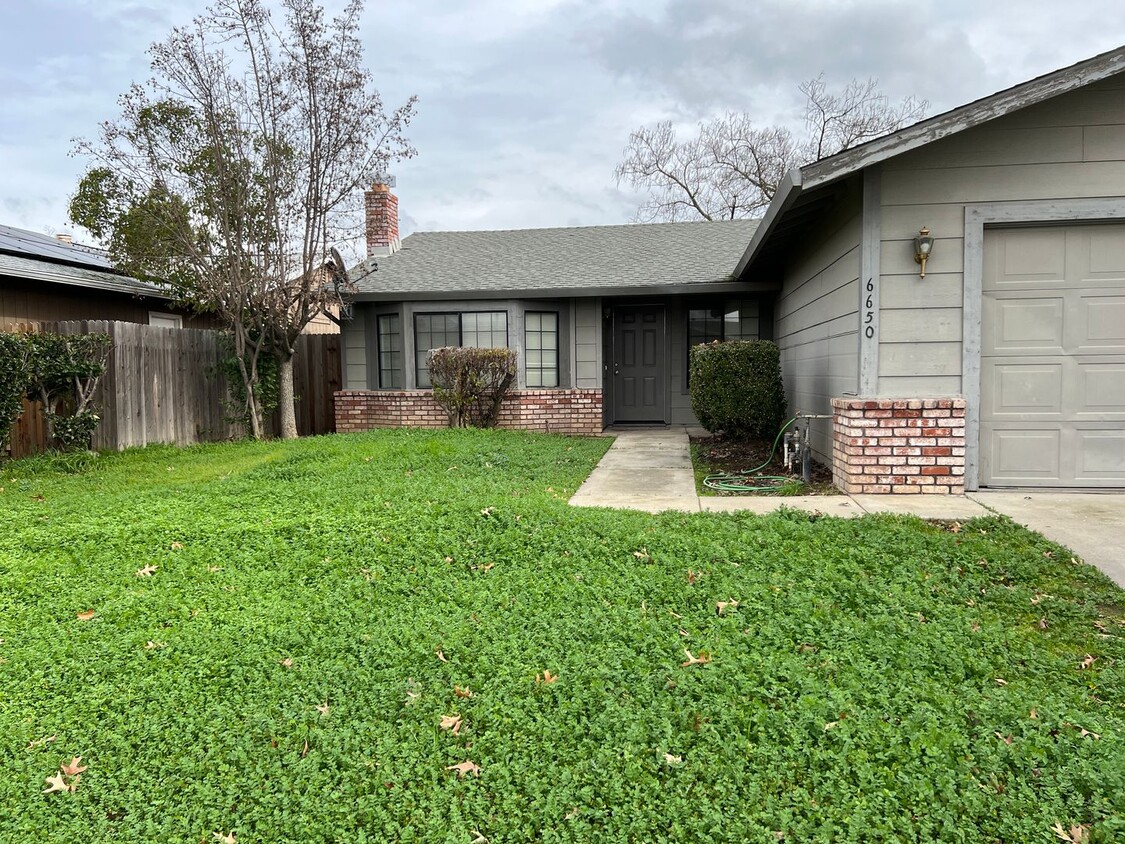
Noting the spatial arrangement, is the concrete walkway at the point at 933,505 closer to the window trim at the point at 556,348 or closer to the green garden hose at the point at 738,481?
the green garden hose at the point at 738,481

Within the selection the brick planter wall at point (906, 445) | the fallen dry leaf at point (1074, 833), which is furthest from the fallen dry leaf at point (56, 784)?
the brick planter wall at point (906, 445)

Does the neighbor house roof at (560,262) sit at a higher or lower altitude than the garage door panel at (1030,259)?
higher

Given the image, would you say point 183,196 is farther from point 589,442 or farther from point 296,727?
point 296,727

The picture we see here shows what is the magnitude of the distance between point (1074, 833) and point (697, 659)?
130 centimetres

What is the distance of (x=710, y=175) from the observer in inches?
1027

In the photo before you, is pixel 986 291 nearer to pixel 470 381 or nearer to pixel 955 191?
pixel 955 191

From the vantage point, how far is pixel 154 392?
9.44m

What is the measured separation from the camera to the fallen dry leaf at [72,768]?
2.44 meters

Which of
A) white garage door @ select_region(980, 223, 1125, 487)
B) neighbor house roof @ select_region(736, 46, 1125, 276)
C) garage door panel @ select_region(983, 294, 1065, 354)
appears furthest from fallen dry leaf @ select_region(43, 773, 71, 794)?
garage door panel @ select_region(983, 294, 1065, 354)

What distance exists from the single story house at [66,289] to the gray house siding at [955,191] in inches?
427

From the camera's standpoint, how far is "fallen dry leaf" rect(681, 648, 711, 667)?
2.88 metres

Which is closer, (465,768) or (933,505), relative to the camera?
(465,768)

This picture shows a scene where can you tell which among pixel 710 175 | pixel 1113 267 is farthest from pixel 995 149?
pixel 710 175

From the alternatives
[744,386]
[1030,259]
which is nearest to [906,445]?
[1030,259]
